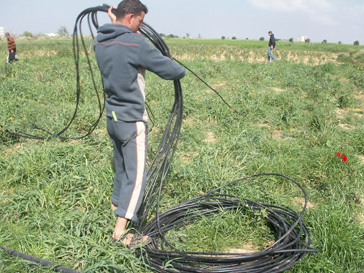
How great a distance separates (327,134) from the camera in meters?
4.70

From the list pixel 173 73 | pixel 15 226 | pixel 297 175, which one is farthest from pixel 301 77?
pixel 15 226

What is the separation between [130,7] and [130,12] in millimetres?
36

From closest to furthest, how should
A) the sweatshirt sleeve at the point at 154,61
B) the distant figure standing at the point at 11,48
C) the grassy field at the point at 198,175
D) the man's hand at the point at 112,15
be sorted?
1. the sweatshirt sleeve at the point at 154,61
2. the grassy field at the point at 198,175
3. the man's hand at the point at 112,15
4. the distant figure standing at the point at 11,48

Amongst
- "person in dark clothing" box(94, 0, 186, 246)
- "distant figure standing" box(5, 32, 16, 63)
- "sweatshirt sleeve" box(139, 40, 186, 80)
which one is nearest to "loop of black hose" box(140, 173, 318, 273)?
"person in dark clothing" box(94, 0, 186, 246)

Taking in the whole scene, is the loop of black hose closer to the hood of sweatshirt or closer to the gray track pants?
the gray track pants

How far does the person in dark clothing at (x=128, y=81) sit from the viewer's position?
232 cm

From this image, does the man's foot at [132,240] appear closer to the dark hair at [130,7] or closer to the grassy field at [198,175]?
the grassy field at [198,175]

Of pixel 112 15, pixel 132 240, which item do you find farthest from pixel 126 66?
pixel 132 240

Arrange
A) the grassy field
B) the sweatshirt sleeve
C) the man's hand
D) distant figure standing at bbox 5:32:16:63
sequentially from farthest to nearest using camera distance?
distant figure standing at bbox 5:32:16:63, the man's hand, the grassy field, the sweatshirt sleeve

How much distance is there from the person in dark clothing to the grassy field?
0.40 m

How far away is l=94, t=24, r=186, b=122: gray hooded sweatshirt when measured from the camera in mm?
2309

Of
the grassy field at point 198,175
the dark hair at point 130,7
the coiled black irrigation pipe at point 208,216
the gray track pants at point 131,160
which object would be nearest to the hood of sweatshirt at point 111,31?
the dark hair at point 130,7

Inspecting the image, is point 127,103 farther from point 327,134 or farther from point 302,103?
point 302,103

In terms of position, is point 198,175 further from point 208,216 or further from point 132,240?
point 132,240
